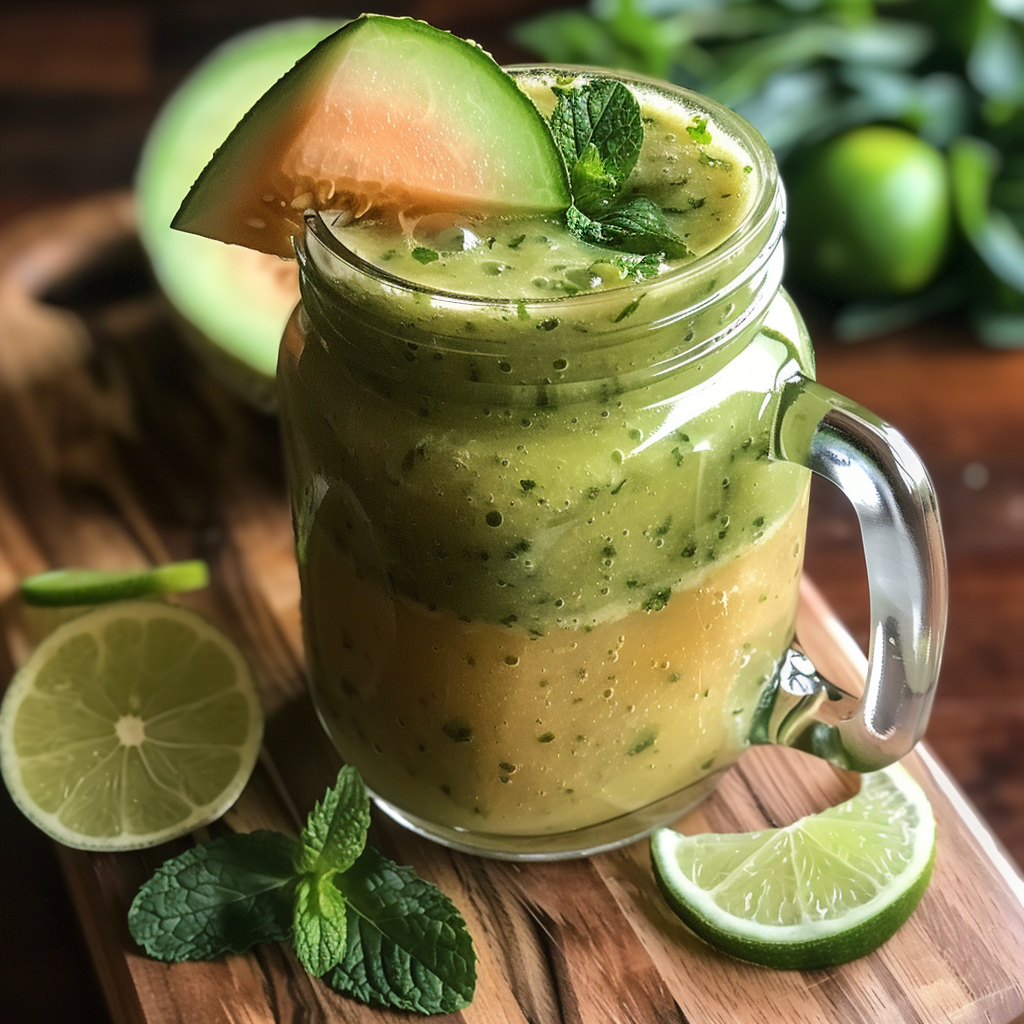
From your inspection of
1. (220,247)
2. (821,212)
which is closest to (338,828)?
(220,247)

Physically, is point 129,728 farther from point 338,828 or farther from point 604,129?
point 604,129

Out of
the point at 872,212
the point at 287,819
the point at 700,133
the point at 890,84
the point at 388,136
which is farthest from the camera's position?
the point at 890,84

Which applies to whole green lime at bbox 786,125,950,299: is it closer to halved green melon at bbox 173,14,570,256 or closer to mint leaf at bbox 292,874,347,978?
halved green melon at bbox 173,14,570,256

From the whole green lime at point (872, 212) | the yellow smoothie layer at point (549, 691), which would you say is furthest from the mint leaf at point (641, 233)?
the whole green lime at point (872, 212)

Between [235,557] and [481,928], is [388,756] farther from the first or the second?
[235,557]

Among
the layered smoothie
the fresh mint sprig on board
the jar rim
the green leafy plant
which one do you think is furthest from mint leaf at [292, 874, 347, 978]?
the green leafy plant

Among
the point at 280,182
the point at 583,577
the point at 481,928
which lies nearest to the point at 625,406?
the point at 583,577
